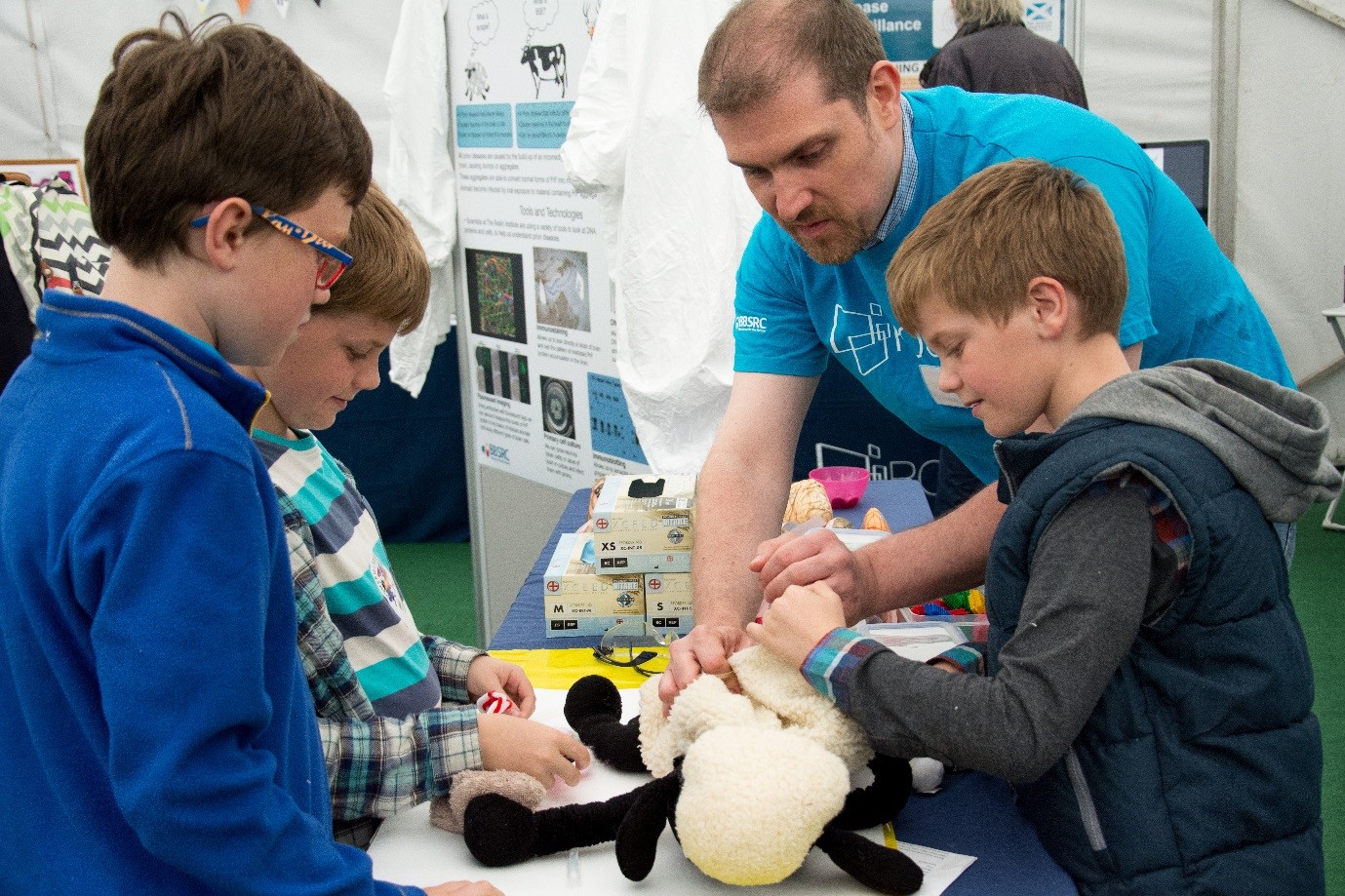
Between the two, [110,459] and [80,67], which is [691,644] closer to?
[110,459]

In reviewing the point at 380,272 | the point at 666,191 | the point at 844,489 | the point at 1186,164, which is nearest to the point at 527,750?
the point at 380,272

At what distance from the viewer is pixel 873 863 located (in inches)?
46.5

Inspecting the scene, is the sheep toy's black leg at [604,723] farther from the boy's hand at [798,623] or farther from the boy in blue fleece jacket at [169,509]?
the boy in blue fleece jacket at [169,509]

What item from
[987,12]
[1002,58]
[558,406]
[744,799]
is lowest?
[558,406]

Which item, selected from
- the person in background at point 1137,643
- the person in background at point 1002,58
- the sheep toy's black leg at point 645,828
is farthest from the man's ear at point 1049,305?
the person in background at point 1002,58

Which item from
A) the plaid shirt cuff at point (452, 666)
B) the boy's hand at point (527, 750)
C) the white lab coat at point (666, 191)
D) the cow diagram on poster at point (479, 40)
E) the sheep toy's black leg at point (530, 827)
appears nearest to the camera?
the sheep toy's black leg at point (530, 827)

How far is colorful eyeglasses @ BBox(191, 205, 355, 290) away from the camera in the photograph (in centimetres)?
96

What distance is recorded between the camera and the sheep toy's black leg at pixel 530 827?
125 centimetres

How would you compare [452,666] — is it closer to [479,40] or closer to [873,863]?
[873,863]

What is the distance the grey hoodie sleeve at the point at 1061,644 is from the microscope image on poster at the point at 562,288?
2.40 metres

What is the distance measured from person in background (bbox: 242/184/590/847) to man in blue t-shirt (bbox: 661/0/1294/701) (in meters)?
0.25

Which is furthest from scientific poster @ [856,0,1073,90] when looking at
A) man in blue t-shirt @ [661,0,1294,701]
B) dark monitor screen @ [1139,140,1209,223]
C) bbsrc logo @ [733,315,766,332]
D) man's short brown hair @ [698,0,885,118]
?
man's short brown hair @ [698,0,885,118]

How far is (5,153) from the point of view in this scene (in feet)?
16.0

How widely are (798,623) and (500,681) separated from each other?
500 mm
